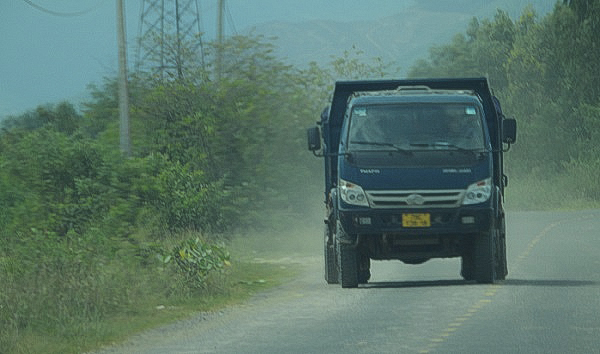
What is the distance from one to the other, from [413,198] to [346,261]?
5.13ft

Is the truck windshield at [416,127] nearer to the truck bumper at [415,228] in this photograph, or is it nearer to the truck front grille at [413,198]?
the truck front grille at [413,198]

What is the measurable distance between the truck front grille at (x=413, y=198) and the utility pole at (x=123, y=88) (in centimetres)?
972

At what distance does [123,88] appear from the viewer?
29234mm

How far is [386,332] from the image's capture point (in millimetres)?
15164

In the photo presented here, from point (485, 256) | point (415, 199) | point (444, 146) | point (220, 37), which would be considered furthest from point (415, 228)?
point (220, 37)

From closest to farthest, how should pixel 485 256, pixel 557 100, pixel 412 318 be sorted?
Result: pixel 412 318, pixel 485 256, pixel 557 100

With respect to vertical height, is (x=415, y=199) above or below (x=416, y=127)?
below

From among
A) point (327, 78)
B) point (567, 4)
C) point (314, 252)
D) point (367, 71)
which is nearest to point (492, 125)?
point (314, 252)

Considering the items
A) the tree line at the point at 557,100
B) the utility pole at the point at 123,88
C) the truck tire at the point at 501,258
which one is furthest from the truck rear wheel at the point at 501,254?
the tree line at the point at 557,100

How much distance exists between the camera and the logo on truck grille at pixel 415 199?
66.3 ft

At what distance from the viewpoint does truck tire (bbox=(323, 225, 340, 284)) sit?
22281mm

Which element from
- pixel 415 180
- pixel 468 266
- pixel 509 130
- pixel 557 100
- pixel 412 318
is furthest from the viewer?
pixel 557 100

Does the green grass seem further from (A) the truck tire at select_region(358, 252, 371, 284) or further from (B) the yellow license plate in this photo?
(B) the yellow license plate

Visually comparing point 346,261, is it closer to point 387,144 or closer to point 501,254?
point 387,144
